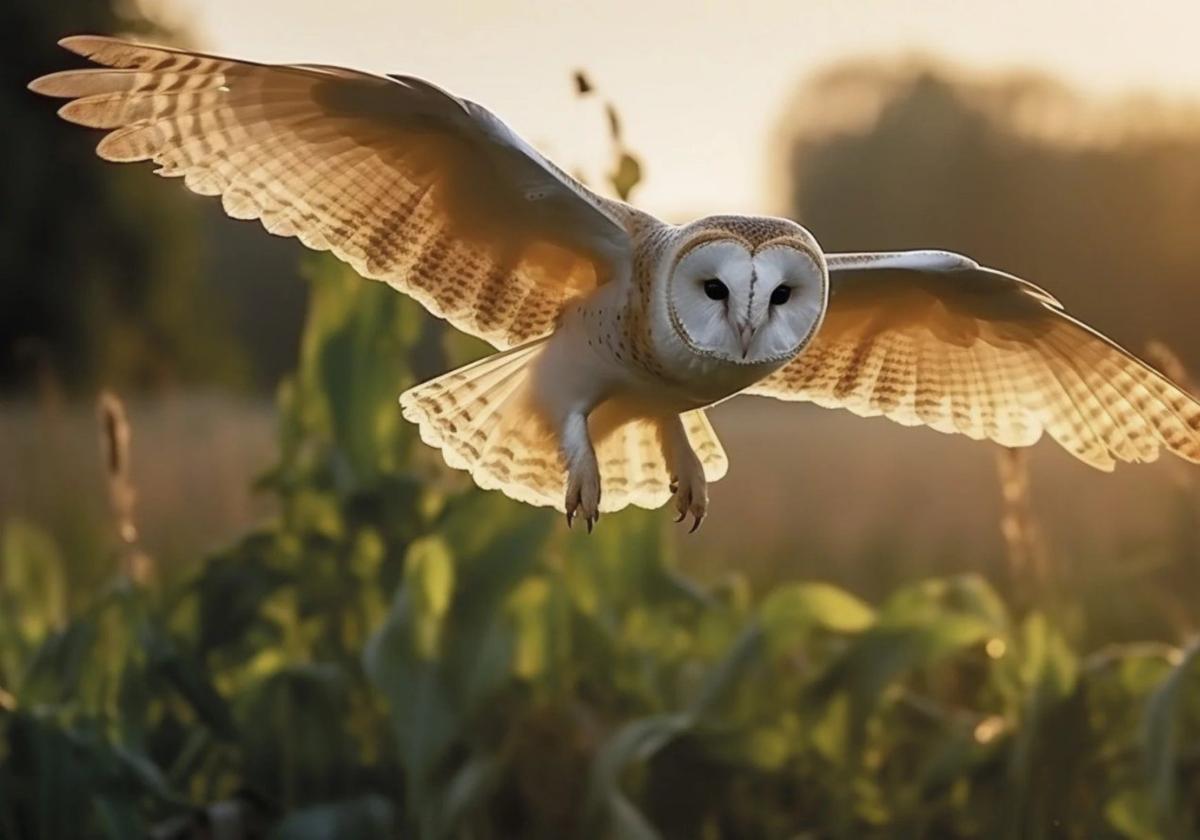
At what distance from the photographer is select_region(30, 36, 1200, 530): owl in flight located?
225 cm

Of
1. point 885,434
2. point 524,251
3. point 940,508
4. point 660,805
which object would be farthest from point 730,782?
point 885,434

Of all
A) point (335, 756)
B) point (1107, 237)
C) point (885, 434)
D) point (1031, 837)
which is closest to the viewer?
point (1031, 837)

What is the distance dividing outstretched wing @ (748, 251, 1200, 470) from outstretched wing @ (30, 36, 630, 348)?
0.51 metres

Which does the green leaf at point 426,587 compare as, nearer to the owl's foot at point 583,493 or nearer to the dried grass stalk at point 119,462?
the dried grass stalk at point 119,462

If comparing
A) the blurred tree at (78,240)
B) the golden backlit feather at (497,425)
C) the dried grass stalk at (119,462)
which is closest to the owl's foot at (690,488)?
the golden backlit feather at (497,425)

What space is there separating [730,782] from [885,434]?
24.7ft

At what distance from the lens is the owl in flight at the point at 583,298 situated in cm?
225

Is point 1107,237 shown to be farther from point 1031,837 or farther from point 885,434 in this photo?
point 1031,837

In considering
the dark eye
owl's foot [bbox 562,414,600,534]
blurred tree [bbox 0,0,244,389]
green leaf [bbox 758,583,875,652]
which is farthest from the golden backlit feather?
blurred tree [bbox 0,0,244,389]

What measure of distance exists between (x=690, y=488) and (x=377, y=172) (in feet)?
2.29

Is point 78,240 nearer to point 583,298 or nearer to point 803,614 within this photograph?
point 803,614

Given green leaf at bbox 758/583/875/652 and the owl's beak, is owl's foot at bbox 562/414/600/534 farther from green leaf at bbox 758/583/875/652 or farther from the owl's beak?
green leaf at bbox 758/583/875/652

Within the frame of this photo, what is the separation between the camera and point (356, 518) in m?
4.11

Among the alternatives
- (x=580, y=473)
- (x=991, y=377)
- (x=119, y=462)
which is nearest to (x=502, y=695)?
(x=119, y=462)
